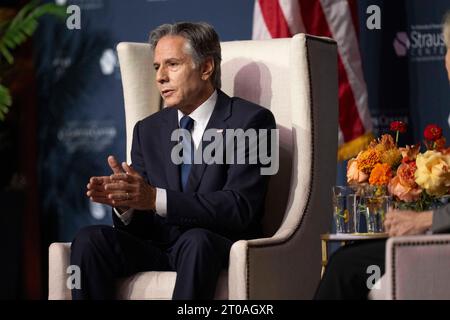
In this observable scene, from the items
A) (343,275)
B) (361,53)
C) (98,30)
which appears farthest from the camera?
(98,30)

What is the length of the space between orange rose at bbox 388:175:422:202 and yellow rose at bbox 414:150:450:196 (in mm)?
36

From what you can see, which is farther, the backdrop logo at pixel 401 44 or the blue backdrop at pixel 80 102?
the blue backdrop at pixel 80 102

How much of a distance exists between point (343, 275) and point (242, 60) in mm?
1209

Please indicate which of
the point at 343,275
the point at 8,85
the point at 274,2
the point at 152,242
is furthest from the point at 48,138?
the point at 343,275

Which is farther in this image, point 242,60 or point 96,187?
point 242,60

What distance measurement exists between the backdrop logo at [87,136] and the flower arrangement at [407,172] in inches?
95.5

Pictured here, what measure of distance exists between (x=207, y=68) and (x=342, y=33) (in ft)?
3.55

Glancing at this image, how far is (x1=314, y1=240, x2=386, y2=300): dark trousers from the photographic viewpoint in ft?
10.2

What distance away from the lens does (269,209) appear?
3.81 meters

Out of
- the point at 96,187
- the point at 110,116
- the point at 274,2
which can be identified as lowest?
the point at 96,187

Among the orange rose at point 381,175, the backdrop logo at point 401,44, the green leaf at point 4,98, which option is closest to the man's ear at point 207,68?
the orange rose at point 381,175

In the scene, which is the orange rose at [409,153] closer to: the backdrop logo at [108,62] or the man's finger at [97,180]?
the man's finger at [97,180]

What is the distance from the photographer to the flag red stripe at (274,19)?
4562 millimetres

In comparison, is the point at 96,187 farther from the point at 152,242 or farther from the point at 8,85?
the point at 8,85
